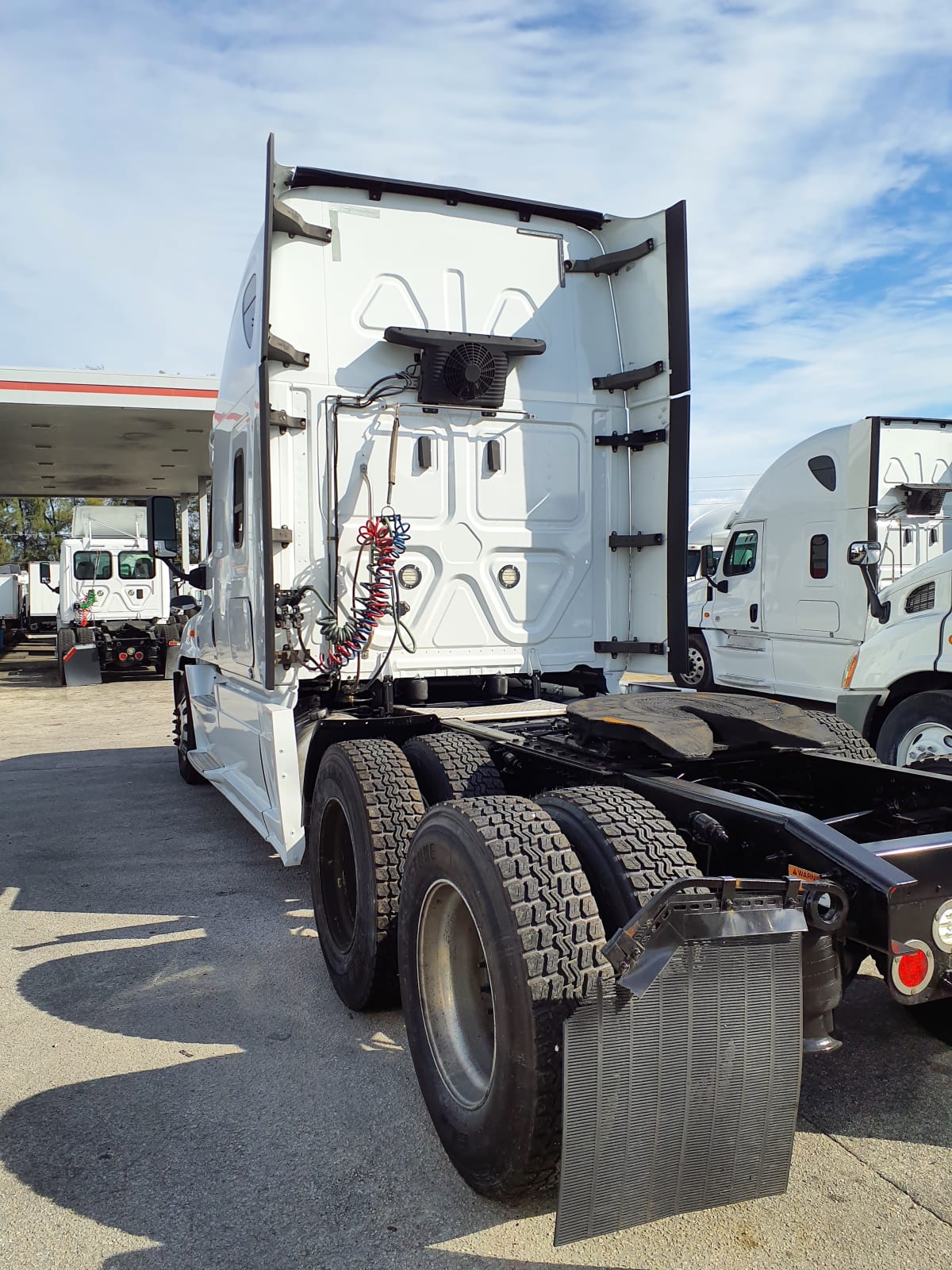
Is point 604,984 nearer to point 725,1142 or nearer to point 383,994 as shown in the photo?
point 725,1142

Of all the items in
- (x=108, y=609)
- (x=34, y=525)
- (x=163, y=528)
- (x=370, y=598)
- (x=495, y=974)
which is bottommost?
(x=495, y=974)

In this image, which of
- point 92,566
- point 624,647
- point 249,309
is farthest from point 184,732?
point 92,566

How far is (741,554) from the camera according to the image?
12344 millimetres

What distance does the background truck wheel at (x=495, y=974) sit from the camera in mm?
2412

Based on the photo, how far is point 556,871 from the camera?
102 inches

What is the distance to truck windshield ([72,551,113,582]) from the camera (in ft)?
63.3

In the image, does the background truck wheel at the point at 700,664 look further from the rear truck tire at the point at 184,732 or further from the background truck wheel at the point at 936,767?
the background truck wheel at the point at 936,767

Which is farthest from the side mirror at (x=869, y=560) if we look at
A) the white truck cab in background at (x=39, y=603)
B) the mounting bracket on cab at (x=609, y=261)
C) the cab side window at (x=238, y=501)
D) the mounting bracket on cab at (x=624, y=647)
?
the white truck cab in background at (x=39, y=603)

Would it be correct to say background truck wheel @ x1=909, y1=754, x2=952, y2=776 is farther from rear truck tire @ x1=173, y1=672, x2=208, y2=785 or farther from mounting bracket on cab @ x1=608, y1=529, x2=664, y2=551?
rear truck tire @ x1=173, y1=672, x2=208, y2=785

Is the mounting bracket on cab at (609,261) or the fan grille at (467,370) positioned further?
the mounting bracket on cab at (609,261)

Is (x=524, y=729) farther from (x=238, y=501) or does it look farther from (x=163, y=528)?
(x=163, y=528)

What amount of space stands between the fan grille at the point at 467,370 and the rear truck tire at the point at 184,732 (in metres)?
3.93

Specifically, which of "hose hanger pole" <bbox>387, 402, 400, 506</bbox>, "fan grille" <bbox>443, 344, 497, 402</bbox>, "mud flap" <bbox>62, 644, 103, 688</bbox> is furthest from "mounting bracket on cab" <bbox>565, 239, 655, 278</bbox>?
"mud flap" <bbox>62, 644, 103, 688</bbox>

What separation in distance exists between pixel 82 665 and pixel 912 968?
1830cm
